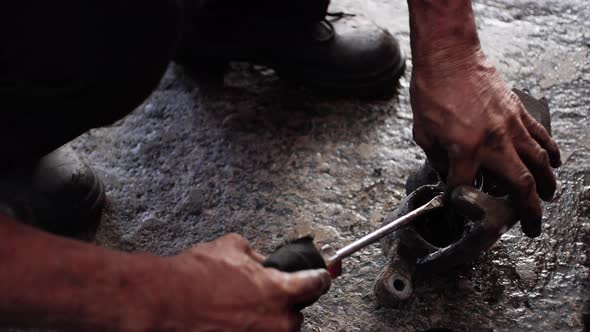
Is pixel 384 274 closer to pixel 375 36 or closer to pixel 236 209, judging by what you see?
pixel 236 209

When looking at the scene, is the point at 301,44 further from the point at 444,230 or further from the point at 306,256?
the point at 306,256

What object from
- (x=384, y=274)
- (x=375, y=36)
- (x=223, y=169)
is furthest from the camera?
→ (x=375, y=36)

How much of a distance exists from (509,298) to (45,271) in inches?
37.3

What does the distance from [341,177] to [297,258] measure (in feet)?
2.08

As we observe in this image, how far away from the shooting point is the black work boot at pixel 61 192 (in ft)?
4.73

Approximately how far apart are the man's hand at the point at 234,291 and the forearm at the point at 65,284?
0.16ft

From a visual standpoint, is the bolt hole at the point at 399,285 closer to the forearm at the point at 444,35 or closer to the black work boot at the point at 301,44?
the forearm at the point at 444,35

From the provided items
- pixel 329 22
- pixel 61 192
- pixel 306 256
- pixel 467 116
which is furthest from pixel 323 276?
pixel 329 22

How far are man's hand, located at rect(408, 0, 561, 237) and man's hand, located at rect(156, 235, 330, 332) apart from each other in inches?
14.1

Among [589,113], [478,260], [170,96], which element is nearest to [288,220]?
[478,260]

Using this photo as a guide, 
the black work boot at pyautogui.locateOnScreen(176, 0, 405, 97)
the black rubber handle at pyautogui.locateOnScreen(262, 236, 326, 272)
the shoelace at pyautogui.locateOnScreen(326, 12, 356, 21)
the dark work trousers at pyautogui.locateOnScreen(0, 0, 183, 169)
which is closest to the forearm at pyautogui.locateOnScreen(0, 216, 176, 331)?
the black rubber handle at pyautogui.locateOnScreen(262, 236, 326, 272)

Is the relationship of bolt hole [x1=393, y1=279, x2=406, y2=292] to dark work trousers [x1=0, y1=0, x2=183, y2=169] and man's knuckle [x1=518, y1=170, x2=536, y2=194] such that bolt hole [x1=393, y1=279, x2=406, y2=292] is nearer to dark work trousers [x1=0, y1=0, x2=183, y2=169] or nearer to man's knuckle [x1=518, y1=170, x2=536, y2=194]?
Answer: man's knuckle [x1=518, y1=170, x2=536, y2=194]

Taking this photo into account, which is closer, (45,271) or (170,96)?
(45,271)

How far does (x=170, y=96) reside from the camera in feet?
6.10
